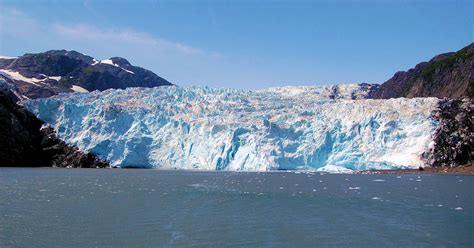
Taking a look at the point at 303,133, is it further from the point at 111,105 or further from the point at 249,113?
the point at 111,105

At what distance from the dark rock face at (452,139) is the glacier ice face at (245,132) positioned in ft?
3.37

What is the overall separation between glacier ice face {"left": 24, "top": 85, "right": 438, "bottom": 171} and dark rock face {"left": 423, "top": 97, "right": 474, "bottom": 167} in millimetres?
1027

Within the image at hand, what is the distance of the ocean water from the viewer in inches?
575

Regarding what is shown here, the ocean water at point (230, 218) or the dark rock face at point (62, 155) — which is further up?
the dark rock face at point (62, 155)

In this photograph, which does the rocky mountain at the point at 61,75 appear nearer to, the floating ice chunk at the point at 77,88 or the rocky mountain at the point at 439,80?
the floating ice chunk at the point at 77,88

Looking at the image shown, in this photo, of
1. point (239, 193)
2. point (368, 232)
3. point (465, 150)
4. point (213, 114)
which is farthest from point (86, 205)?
point (465, 150)

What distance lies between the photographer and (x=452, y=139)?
51344mm

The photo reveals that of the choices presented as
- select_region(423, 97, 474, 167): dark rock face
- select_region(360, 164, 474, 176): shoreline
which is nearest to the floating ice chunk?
select_region(360, 164, 474, 176): shoreline

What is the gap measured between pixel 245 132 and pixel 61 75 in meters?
95.0

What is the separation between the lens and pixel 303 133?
183 ft

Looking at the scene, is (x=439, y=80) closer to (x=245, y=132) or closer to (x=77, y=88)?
(x=245, y=132)

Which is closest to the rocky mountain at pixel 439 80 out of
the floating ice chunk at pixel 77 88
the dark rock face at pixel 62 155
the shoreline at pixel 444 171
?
the shoreline at pixel 444 171

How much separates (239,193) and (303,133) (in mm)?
29280

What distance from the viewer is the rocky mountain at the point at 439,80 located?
93.4 meters
